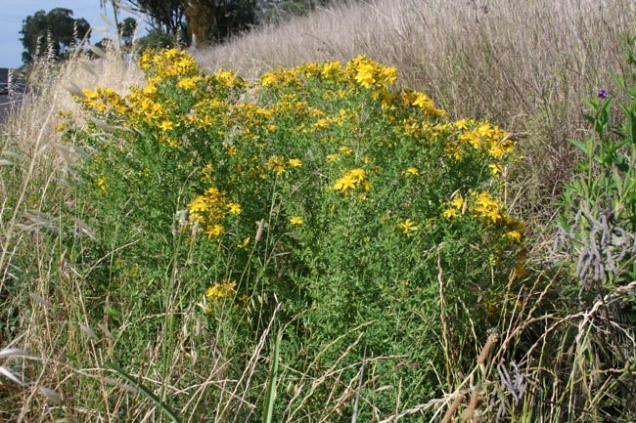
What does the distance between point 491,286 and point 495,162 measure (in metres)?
0.39

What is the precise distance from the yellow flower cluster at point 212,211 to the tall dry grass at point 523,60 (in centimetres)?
150

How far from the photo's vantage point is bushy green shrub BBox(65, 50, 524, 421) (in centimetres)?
219

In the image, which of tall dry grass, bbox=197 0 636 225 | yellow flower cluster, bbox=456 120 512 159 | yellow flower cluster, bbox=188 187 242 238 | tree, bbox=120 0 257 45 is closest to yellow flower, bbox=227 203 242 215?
yellow flower cluster, bbox=188 187 242 238

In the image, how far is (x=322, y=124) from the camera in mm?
2643

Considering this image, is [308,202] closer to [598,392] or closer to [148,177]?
[148,177]

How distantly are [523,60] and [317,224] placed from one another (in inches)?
91.5

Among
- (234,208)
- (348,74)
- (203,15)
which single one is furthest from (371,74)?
(203,15)

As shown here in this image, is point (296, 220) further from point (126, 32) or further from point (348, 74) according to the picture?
point (126, 32)

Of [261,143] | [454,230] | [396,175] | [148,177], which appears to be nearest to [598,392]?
[454,230]

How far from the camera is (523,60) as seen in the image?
4.29 m

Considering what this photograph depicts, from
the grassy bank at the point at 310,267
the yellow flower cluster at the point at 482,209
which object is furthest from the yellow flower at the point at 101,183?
the yellow flower cluster at the point at 482,209

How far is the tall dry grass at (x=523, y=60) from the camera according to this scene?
3783 millimetres

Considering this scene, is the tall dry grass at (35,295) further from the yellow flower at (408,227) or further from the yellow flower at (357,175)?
the yellow flower at (408,227)

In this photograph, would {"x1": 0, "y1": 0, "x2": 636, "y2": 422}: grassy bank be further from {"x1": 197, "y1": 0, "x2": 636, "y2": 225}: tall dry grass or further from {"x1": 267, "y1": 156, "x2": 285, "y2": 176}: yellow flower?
{"x1": 197, "y1": 0, "x2": 636, "y2": 225}: tall dry grass
